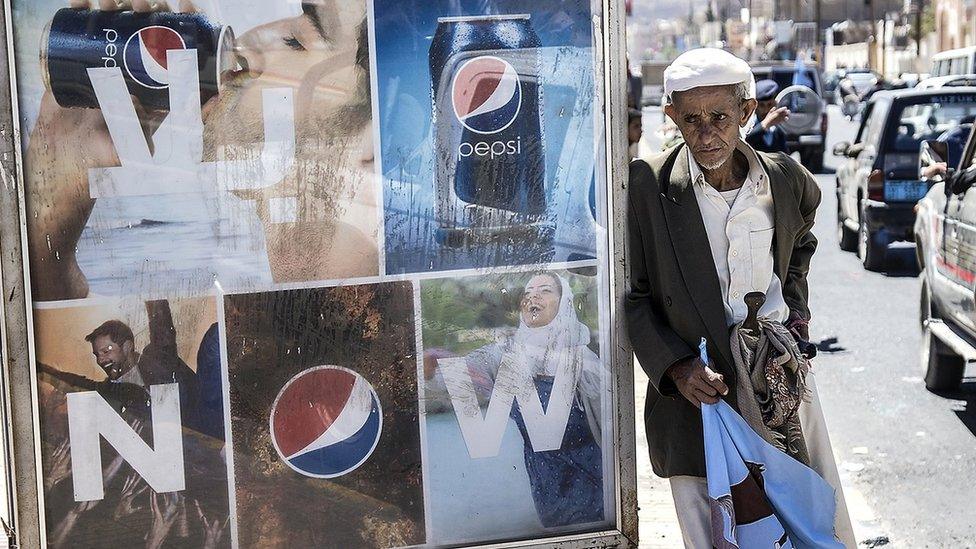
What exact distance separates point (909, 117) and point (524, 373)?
35.8ft

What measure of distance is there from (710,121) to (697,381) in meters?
0.66

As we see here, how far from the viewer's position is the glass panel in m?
3.00

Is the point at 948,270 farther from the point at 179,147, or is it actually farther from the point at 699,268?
the point at 179,147

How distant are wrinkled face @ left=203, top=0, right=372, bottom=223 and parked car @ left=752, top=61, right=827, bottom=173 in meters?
19.7

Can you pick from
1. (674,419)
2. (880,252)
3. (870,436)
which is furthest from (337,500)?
(880,252)

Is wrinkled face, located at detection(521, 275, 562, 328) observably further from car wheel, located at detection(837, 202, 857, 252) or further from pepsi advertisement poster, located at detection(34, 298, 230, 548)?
car wheel, located at detection(837, 202, 857, 252)

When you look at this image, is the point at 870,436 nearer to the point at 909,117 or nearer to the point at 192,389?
the point at 192,389

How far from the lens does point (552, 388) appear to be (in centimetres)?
331

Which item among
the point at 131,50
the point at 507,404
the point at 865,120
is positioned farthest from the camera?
the point at 865,120

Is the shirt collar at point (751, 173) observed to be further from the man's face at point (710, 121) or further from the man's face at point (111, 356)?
the man's face at point (111, 356)

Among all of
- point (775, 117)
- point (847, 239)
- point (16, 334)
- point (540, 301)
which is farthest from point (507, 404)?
point (847, 239)

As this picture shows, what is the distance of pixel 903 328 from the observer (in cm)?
926

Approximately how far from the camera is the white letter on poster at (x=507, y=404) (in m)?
3.26

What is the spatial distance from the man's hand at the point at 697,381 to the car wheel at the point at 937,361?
451 centimetres
